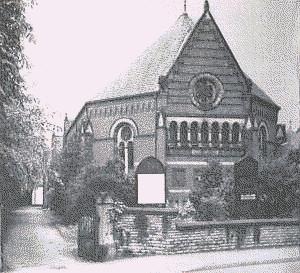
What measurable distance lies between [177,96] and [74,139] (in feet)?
5.32

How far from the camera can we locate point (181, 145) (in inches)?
329

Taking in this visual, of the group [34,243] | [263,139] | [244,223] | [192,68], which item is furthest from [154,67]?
[34,243]

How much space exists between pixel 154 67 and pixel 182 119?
32.3 inches

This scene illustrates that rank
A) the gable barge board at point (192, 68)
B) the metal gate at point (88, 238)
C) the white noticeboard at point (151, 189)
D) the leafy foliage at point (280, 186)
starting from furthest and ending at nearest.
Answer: the gable barge board at point (192, 68), the leafy foliage at point (280, 186), the white noticeboard at point (151, 189), the metal gate at point (88, 238)

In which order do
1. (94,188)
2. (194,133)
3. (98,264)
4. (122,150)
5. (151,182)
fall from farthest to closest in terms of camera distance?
(122,150) < (194,133) < (151,182) < (94,188) < (98,264)

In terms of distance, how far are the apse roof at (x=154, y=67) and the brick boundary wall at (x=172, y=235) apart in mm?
1536

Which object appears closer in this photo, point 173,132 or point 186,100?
point 173,132

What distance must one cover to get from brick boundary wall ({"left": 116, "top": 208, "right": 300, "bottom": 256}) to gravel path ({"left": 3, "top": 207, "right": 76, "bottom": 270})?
707mm

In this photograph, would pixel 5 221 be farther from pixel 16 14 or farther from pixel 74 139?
pixel 16 14

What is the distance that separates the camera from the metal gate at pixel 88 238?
6637mm

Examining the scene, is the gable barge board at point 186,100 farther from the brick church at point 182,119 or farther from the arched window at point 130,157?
the arched window at point 130,157

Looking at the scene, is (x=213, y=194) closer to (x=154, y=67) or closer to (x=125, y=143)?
(x=125, y=143)

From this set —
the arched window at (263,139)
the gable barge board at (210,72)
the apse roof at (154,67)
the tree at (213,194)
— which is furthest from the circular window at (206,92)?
the tree at (213,194)

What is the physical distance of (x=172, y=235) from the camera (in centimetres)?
685
